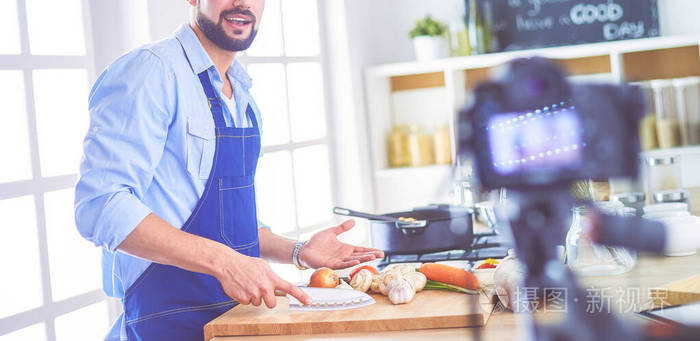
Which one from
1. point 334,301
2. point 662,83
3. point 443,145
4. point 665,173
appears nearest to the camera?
point 334,301

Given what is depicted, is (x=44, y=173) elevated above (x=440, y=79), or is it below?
below

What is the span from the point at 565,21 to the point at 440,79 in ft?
2.45

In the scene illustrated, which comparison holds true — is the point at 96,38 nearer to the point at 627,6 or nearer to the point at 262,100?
the point at 262,100

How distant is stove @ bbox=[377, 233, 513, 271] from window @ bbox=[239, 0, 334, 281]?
1.01 meters

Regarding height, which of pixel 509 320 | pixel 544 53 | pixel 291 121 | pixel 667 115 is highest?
pixel 544 53

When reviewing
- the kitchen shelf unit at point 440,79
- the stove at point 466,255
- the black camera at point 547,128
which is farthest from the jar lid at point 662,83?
the black camera at point 547,128

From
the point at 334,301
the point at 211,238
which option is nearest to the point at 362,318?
the point at 334,301

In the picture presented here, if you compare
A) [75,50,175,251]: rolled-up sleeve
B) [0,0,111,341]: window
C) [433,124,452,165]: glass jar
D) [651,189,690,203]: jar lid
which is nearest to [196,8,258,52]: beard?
[75,50,175,251]: rolled-up sleeve

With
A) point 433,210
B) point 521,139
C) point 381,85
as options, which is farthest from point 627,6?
point 521,139

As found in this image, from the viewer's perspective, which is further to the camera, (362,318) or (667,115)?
(667,115)

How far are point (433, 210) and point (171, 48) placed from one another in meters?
1.26

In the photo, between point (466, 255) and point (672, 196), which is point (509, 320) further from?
point (672, 196)

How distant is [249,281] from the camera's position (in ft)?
4.65

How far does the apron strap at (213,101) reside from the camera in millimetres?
1728
